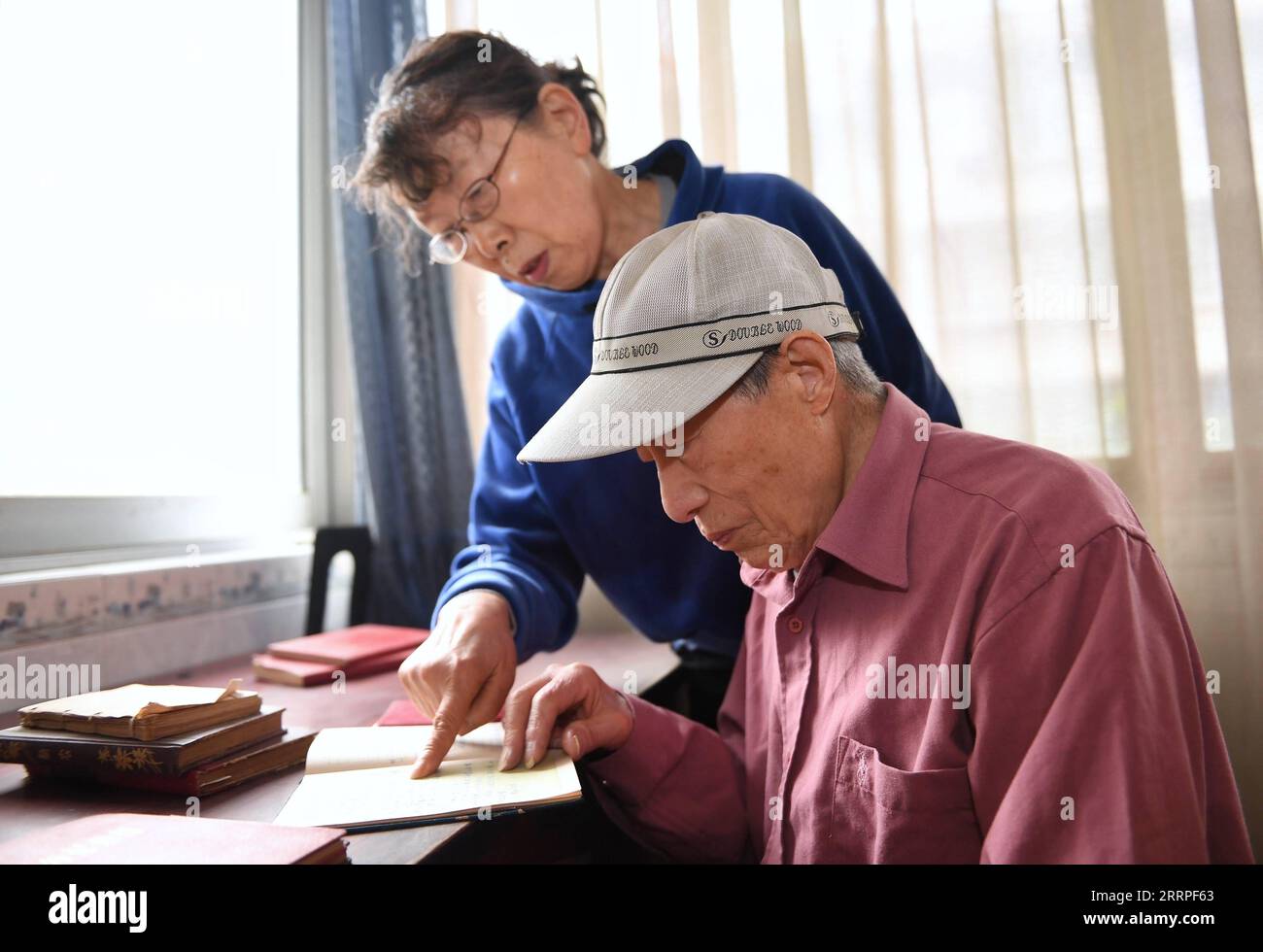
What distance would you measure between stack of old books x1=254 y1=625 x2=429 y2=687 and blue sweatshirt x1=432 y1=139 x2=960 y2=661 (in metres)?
0.25

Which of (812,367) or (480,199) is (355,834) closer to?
(812,367)

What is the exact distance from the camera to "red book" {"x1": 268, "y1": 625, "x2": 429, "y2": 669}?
144cm

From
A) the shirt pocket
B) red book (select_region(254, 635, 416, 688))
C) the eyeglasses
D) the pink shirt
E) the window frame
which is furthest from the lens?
the window frame

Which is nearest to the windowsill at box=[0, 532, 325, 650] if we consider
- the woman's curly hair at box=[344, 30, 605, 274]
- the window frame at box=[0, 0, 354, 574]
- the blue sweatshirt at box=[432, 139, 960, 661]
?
the window frame at box=[0, 0, 354, 574]

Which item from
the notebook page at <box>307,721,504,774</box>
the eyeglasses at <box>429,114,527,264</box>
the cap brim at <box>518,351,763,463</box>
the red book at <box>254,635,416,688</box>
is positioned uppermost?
the eyeglasses at <box>429,114,527,264</box>

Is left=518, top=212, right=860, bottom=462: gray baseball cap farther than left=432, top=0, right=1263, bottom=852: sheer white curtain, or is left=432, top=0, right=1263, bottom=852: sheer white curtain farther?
left=432, top=0, right=1263, bottom=852: sheer white curtain

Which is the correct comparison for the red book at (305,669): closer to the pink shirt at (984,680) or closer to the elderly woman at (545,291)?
the elderly woman at (545,291)

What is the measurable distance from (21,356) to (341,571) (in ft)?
2.63

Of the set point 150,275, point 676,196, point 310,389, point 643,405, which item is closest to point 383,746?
point 643,405

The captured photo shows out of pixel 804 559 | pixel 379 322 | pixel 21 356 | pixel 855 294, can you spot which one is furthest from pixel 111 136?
pixel 804 559

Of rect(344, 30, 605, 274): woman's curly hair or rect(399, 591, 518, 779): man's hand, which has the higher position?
rect(344, 30, 605, 274): woman's curly hair

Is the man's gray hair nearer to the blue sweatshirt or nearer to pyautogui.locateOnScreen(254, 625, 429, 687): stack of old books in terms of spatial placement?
the blue sweatshirt

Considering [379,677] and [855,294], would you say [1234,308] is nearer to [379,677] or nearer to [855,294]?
[855,294]

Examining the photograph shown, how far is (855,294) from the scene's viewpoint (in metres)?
1.20
